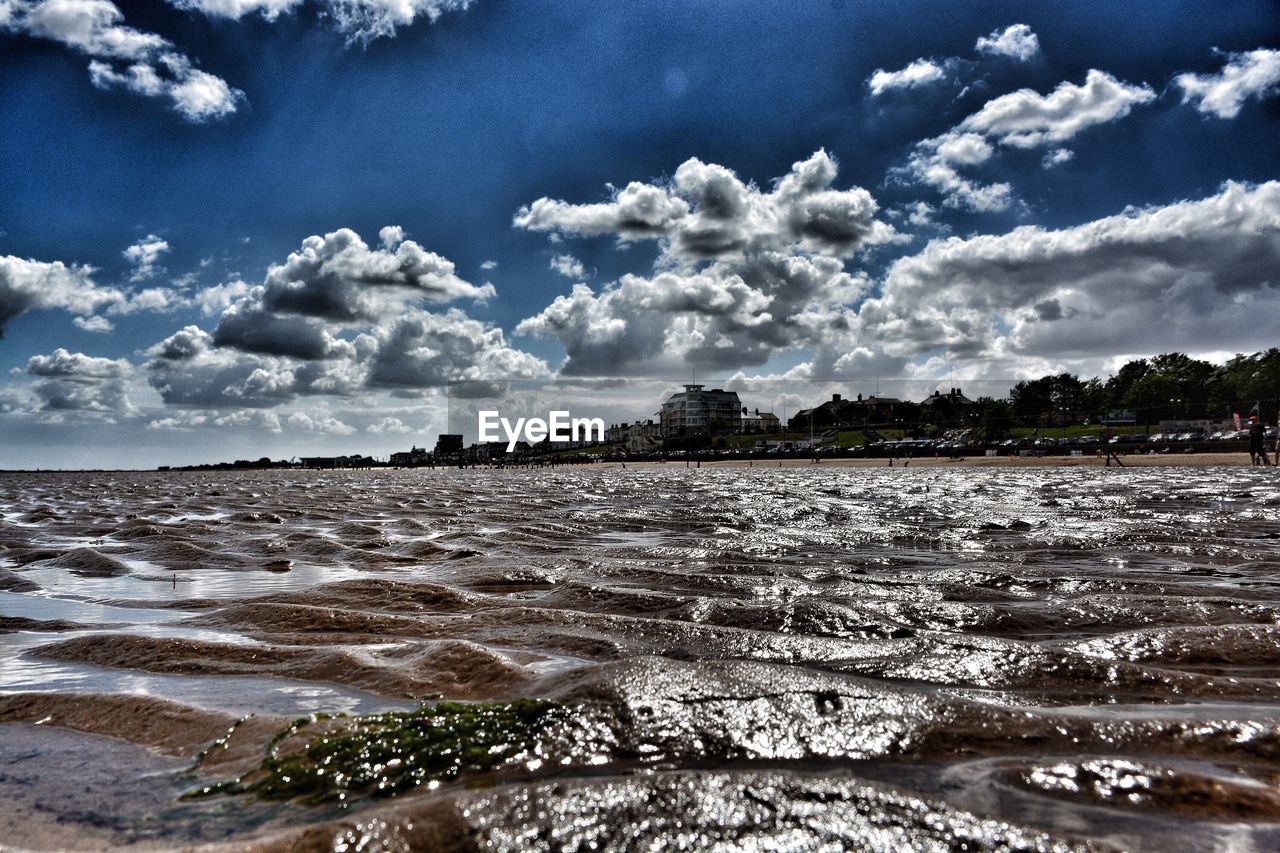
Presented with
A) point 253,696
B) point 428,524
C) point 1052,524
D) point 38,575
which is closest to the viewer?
point 253,696

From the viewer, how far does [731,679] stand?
3713mm

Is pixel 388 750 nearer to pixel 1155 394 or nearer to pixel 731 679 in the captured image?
pixel 731 679

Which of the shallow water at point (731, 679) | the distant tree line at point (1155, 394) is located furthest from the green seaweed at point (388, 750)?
the distant tree line at point (1155, 394)

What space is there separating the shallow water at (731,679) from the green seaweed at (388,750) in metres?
0.15

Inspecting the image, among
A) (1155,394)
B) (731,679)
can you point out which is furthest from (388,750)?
(1155,394)

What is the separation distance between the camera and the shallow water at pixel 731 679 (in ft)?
7.76

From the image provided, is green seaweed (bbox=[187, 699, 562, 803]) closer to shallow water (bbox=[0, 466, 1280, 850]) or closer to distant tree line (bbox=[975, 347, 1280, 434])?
shallow water (bbox=[0, 466, 1280, 850])

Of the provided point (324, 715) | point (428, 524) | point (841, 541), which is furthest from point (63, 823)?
point (428, 524)

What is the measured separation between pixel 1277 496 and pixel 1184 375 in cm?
17025

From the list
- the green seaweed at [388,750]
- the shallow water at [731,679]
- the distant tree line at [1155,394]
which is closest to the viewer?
the shallow water at [731,679]

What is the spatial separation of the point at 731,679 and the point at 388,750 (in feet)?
5.80

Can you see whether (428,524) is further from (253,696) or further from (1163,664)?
(1163,664)

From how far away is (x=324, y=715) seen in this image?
333cm

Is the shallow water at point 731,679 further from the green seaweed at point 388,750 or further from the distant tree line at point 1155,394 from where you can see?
the distant tree line at point 1155,394
